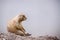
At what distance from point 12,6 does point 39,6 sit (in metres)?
0.47

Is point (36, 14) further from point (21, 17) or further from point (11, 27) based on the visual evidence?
point (11, 27)

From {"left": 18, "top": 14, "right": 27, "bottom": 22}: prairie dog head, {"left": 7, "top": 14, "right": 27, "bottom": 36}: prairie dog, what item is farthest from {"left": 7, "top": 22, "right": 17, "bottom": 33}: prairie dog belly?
{"left": 18, "top": 14, "right": 27, "bottom": 22}: prairie dog head

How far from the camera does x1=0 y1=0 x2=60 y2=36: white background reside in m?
2.29

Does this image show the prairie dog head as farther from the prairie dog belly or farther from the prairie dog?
the prairie dog belly

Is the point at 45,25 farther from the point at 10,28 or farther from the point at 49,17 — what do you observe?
the point at 10,28

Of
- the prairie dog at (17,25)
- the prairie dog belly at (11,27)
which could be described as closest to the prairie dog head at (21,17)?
the prairie dog at (17,25)

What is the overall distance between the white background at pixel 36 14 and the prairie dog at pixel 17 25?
6cm

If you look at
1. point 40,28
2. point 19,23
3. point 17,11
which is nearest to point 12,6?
point 17,11

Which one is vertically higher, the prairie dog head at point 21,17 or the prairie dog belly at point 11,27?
the prairie dog head at point 21,17

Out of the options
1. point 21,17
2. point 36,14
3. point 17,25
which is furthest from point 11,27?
point 36,14

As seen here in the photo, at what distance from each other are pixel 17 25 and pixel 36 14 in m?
0.38

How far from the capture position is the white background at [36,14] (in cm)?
229

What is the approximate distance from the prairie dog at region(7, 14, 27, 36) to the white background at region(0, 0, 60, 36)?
61mm

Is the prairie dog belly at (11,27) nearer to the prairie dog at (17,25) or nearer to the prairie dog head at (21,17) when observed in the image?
the prairie dog at (17,25)
